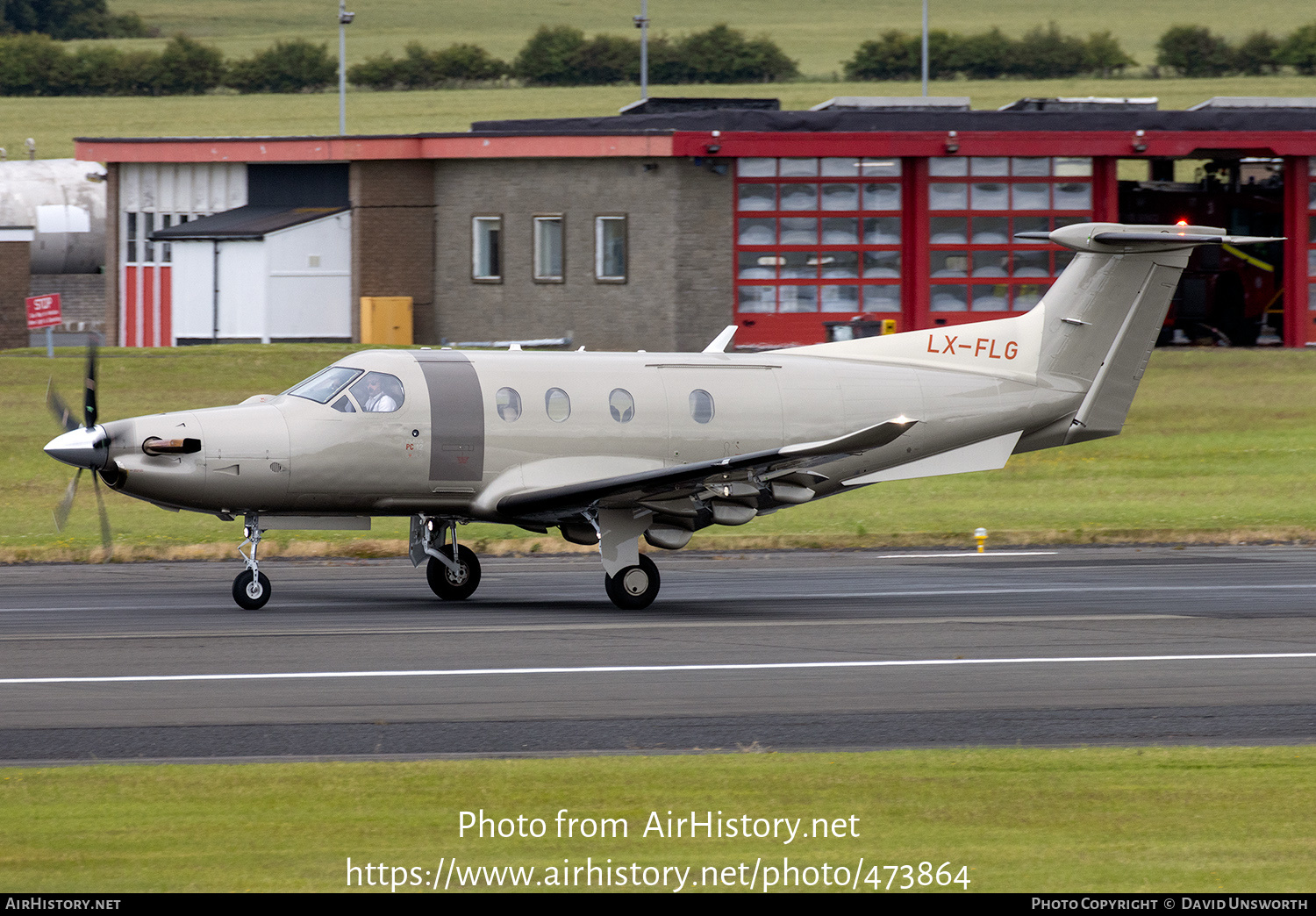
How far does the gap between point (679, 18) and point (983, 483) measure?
114 metres

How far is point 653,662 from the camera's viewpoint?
Result: 47.6 ft

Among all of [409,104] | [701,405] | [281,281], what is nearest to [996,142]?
[281,281]

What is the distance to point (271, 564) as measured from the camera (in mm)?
22453

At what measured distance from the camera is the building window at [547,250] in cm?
4159

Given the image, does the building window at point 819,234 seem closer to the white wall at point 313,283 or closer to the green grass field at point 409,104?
the white wall at point 313,283

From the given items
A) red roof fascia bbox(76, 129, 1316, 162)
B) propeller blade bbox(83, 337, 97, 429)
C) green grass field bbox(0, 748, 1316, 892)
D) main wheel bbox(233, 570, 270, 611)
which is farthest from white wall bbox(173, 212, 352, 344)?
green grass field bbox(0, 748, 1316, 892)

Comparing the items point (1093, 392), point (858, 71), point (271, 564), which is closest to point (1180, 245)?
point (1093, 392)

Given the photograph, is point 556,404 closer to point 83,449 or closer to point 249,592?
point 249,592

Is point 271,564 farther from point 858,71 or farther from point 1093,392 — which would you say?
point 858,71

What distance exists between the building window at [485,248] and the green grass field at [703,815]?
107ft

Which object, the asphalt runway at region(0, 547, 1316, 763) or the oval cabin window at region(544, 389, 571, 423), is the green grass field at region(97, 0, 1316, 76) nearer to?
the asphalt runway at region(0, 547, 1316, 763)

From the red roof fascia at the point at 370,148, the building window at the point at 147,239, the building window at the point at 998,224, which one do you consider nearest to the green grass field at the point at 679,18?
the building window at the point at 147,239

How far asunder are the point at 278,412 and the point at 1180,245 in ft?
35.2

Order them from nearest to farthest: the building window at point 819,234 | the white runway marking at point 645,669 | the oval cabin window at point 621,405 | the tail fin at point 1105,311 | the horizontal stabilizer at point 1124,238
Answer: the white runway marking at point 645,669 → the oval cabin window at point 621,405 → the horizontal stabilizer at point 1124,238 → the tail fin at point 1105,311 → the building window at point 819,234
